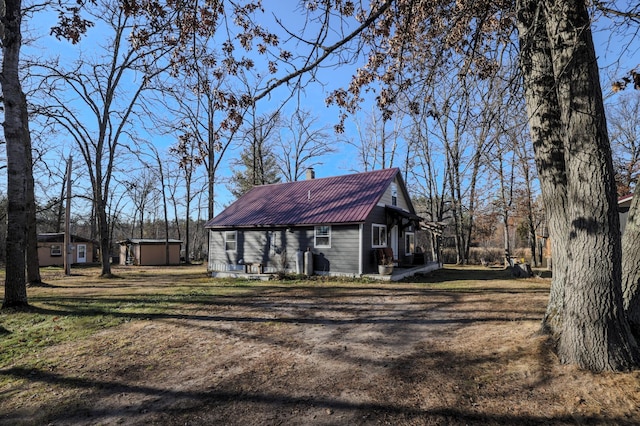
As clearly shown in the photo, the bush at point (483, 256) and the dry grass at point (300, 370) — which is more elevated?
the dry grass at point (300, 370)

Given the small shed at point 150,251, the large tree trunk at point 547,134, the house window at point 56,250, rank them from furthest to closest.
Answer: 1. the small shed at point 150,251
2. the house window at point 56,250
3. the large tree trunk at point 547,134

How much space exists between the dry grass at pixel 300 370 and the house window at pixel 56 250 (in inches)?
1036

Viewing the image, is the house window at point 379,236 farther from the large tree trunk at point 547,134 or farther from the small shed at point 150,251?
the small shed at point 150,251

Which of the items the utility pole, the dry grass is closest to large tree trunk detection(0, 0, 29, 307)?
the dry grass

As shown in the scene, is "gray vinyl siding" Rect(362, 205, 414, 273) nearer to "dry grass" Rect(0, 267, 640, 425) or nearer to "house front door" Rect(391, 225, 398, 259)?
"house front door" Rect(391, 225, 398, 259)

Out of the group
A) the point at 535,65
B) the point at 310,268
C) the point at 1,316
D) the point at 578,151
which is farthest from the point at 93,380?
the point at 310,268

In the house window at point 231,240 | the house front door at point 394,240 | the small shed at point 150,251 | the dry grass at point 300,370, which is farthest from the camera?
the small shed at point 150,251

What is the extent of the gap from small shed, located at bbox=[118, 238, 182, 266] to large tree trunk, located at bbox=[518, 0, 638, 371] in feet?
100

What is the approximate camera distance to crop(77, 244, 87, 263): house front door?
30728 mm

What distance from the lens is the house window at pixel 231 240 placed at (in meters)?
17.6

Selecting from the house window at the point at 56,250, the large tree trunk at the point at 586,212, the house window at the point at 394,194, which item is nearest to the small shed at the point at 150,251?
A: the house window at the point at 56,250

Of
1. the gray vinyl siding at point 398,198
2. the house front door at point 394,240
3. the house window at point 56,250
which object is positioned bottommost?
the house window at point 56,250

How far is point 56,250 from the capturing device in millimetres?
28828

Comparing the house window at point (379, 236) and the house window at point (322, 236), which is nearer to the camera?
the house window at point (322, 236)
